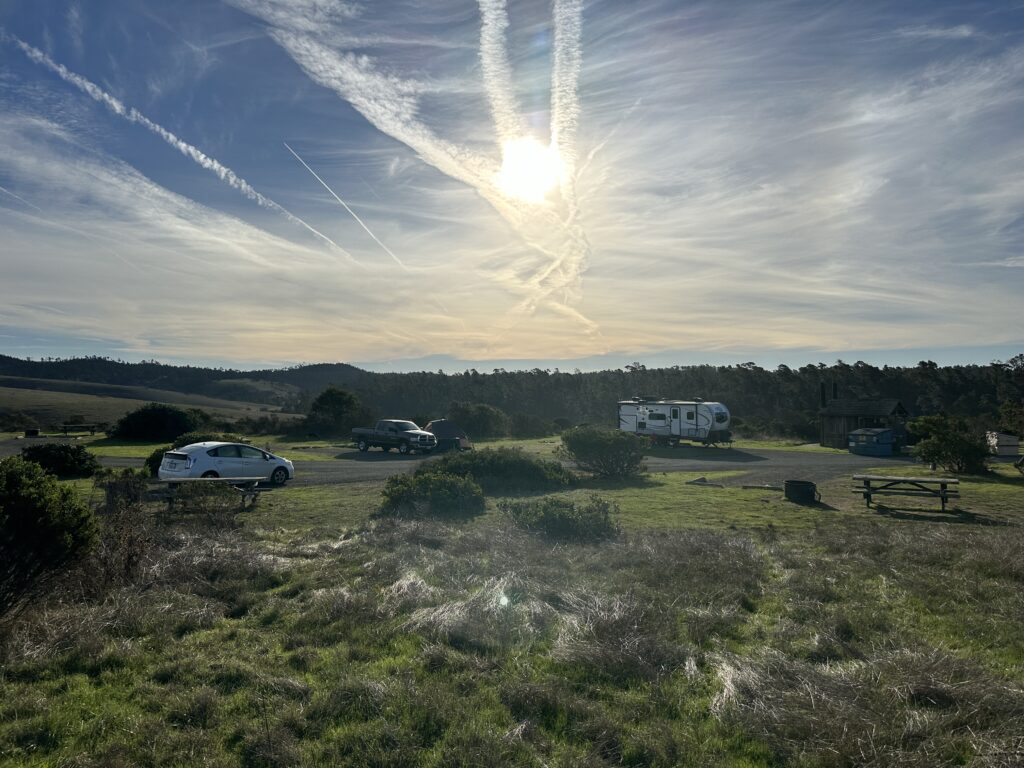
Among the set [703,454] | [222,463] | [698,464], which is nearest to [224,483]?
[222,463]

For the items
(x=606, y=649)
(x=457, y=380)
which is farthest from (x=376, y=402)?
(x=606, y=649)

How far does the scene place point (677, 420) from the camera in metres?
37.6

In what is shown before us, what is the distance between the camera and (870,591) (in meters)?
7.88

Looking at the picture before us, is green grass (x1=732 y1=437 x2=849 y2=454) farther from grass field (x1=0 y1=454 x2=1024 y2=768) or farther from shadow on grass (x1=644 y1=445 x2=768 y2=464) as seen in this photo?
grass field (x1=0 y1=454 x2=1024 y2=768)

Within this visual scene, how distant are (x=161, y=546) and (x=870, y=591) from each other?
10.5 metres

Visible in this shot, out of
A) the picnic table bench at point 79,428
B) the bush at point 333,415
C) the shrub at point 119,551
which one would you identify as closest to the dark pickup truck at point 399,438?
the bush at point 333,415

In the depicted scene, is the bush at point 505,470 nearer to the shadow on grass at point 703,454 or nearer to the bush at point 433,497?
the bush at point 433,497

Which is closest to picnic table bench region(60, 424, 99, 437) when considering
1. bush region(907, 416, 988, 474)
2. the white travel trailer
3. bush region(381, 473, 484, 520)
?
the white travel trailer

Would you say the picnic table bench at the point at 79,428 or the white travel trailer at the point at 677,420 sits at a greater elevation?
the white travel trailer at the point at 677,420

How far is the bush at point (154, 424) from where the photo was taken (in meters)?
36.3

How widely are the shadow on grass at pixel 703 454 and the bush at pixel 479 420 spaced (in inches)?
509

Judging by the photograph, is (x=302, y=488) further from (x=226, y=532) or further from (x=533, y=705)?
(x=533, y=705)

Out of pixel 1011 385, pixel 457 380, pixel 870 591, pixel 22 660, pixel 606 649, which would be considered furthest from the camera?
pixel 457 380

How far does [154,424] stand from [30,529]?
35277 mm
